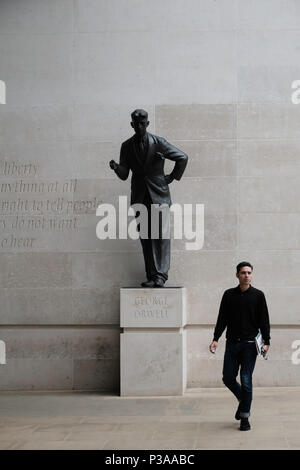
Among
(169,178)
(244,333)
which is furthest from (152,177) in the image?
(244,333)

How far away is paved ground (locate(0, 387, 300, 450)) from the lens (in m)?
7.61

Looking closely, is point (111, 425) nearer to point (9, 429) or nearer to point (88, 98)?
point (9, 429)

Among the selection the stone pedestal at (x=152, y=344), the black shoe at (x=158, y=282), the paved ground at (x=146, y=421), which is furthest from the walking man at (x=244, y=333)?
the black shoe at (x=158, y=282)

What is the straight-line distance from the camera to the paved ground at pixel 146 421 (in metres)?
7.61

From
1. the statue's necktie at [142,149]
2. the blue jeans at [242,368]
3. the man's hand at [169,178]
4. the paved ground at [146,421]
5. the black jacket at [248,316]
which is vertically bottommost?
the paved ground at [146,421]

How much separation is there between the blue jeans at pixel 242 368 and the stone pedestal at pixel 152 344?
246 cm

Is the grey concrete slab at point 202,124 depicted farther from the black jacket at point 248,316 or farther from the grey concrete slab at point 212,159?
the black jacket at point 248,316

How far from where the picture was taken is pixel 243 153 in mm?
11773

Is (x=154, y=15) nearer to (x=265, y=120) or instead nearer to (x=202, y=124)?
(x=202, y=124)

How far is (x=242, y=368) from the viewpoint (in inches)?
323

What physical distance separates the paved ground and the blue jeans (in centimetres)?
33

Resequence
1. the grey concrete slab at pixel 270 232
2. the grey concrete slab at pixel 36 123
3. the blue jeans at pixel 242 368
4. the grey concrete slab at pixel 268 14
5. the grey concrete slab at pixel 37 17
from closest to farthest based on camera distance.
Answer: the blue jeans at pixel 242 368 → the grey concrete slab at pixel 270 232 → the grey concrete slab at pixel 268 14 → the grey concrete slab at pixel 36 123 → the grey concrete slab at pixel 37 17

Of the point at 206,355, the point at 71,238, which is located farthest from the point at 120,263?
the point at 206,355

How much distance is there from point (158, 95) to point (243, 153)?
1.63 meters
